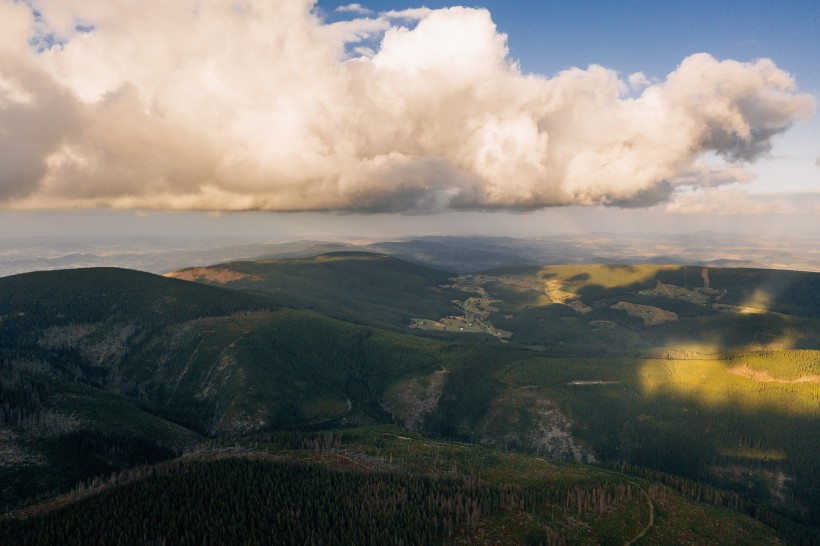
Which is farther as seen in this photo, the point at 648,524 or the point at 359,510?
the point at 648,524

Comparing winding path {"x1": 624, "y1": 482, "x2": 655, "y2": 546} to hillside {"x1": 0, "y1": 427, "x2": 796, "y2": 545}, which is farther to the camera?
winding path {"x1": 624, "y1": 482, "x2": 655, "y2": 546}

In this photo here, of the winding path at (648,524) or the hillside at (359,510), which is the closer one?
the hillside at (359,510)

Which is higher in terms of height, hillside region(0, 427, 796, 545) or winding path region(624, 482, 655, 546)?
hillside region(0, 427, 796, 545)

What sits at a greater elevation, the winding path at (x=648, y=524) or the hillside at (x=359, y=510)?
the hillside at (x=359, y=510)

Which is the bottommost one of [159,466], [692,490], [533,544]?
[692,490]

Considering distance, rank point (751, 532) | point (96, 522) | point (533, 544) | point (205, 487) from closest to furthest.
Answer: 1. point (96, 522)
2. point (533, 544)
3. point (205, 487)
4. point (751, 532)

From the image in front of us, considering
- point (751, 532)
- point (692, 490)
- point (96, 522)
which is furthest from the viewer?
point (692, 490)

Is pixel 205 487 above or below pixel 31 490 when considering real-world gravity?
above

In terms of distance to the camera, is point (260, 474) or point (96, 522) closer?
point (96, 522)

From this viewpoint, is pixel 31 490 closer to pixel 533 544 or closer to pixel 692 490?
pixel 533 544

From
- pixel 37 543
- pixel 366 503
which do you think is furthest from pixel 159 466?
pixel 366 503

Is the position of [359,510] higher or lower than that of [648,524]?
higher
